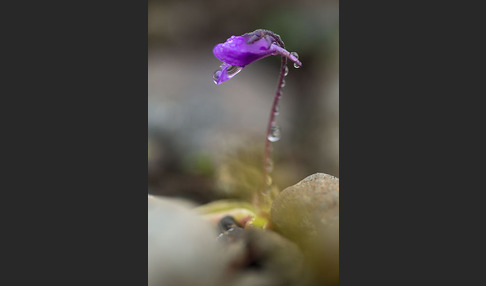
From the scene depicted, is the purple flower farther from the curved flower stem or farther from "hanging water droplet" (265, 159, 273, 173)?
"hanging water droplet" (265, 159, 273, 173)

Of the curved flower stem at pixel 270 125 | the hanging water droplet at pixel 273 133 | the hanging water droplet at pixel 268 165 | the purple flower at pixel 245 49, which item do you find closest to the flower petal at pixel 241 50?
the purple flower at pixel 245 49

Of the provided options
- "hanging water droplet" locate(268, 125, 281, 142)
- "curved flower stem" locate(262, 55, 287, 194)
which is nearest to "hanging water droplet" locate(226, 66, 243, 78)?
"curved flower stem" locate(262, 55, 287, 194)

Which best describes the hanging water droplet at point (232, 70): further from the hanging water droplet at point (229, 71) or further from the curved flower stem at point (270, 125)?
the curved flower stem at point (270, 125)

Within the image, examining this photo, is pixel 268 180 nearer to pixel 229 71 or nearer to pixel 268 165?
pixel 268 165

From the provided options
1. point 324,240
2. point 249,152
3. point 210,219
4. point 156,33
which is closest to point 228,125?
point 249,152

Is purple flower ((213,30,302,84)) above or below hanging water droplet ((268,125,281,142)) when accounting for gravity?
above
